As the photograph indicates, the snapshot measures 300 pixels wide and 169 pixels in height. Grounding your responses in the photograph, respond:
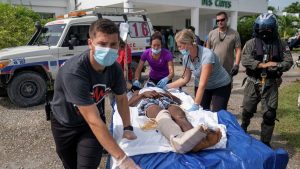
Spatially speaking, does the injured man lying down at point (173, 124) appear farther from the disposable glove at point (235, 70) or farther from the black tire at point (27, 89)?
the black tire at point (27, 89)

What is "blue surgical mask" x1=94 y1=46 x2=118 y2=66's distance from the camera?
2324 mm

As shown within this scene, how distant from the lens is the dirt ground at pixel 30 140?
4.21m

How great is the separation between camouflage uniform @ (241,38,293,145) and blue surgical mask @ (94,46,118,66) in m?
2.54

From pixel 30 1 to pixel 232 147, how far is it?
18.8 meters

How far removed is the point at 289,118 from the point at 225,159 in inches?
152

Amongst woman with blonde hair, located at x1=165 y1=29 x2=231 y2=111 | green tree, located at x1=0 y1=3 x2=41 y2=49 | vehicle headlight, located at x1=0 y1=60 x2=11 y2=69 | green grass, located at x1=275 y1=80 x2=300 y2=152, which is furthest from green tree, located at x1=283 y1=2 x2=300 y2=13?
woman with blonde hair, located at x1=165 y1=29 x2=231 y2=111

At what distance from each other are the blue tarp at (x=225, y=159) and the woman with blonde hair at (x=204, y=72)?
3.24 feet

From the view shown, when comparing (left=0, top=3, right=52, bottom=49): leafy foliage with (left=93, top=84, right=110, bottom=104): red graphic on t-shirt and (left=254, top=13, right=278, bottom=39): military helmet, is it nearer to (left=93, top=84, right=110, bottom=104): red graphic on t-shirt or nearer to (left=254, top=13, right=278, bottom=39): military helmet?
(left=254, top=13, right=278, bottom=39): military helmet

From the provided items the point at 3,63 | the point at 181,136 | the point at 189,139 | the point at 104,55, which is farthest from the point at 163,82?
the point at 3,63

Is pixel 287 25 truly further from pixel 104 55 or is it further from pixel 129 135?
pixel 104 55

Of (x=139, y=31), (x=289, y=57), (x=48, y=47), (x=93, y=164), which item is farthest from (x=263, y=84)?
(x=139, y=31)

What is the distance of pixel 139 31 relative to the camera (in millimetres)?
9984

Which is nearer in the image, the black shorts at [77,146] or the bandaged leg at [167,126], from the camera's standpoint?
the black shorts at [77,146]

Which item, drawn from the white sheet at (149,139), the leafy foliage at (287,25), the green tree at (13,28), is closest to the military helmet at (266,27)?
the white sheet at (149,139)
